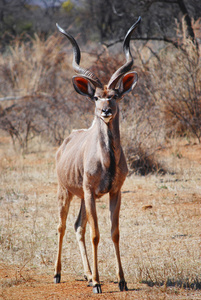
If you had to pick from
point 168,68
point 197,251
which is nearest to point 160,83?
point 168,68

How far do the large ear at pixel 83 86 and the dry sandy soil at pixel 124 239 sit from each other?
1.85 m

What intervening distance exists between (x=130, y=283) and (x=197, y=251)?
112 centimetres

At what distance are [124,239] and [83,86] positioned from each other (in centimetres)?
226

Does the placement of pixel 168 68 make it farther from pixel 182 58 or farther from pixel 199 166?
pixel 199 166

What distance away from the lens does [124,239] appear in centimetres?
559

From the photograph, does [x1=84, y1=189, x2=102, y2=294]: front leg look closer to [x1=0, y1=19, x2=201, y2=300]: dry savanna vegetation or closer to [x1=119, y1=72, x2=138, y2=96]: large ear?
[x1=0, y1=19, x2=201, y2=300]: dry savanna vegetation

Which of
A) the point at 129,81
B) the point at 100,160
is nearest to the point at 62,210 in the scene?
the point at 100,160

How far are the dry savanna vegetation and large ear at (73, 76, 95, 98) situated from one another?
1901 mm

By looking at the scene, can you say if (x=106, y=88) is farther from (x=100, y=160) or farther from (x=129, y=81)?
(x=100, y=160)

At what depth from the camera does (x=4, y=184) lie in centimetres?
841

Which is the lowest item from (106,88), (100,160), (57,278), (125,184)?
(57,278)

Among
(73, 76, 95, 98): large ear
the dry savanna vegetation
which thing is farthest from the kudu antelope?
the dry savanna vegetation

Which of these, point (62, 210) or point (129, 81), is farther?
point (62, 210)

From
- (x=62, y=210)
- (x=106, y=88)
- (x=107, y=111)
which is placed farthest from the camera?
(x=62, y=210)
